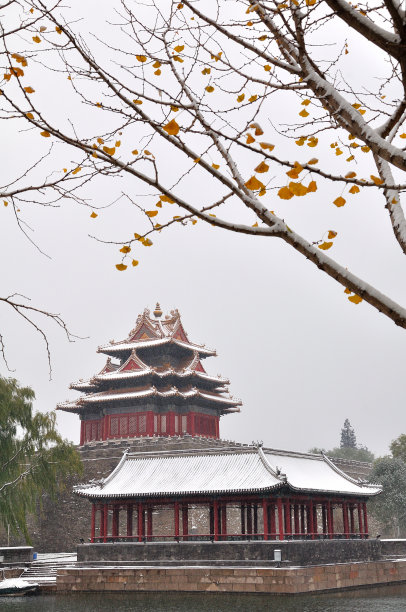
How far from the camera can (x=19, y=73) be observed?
5.13 meters

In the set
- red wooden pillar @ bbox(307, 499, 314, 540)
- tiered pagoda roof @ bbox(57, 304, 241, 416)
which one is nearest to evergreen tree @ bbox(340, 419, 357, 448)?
tiered pagoda roof @ bbox(57, 304, 241, 416)

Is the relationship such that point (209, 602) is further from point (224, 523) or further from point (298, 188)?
point (298, 188)

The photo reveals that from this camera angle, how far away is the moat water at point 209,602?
1764 cm

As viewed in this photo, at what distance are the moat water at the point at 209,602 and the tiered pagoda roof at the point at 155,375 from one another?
17702mm

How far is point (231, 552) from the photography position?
72.3 feet

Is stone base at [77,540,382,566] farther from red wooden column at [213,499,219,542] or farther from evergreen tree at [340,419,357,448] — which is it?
evergreen tree at [340,419,357,448]

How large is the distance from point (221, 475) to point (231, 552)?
2.95 meters

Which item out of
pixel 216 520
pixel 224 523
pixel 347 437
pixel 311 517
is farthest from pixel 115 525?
pixel 347 437

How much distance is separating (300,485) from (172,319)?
21.6 meters

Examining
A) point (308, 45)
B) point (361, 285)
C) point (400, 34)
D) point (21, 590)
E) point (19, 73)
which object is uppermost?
point (308, 45)

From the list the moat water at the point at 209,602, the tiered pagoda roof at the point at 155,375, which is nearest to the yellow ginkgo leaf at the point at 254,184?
the moat water at the point at 209,602

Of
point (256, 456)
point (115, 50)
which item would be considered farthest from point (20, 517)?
point (115, 50)

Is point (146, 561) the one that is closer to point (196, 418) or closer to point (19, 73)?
point (196, 418)

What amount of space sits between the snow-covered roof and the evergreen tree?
179ft
